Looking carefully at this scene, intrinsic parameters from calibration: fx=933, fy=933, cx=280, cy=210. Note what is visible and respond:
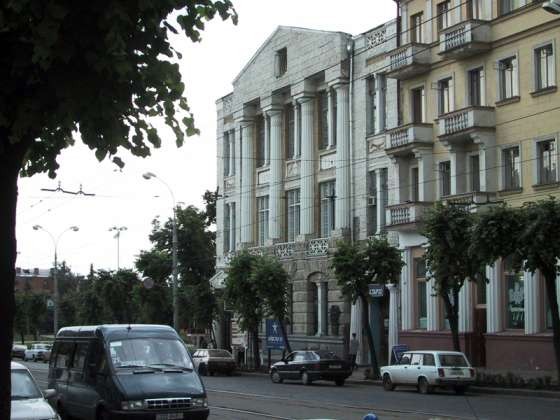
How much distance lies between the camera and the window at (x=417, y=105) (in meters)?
42.3

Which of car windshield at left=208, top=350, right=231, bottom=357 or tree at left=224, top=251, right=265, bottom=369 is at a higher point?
tree at left=224, top=251, right=265, bottom=369

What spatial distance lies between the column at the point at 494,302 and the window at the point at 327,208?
42.1 ft

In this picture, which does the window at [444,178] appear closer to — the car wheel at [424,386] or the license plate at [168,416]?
the car wheel at [424,386]

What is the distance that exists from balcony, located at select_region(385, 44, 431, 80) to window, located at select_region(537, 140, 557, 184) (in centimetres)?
760

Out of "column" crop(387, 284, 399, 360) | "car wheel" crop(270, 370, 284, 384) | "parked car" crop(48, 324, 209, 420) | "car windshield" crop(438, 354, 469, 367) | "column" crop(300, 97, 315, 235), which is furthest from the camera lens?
"column" crop(300, 97, 315, 235)

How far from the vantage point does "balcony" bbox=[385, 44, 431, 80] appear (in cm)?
4112

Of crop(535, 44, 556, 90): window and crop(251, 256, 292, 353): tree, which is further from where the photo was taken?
crop(251, 256, 292, 353): tree

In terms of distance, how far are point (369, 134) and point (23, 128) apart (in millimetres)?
39911

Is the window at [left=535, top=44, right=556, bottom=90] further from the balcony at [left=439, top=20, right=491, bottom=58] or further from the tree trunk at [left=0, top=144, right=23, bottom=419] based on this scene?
the tree trunk at [left=0, top=144, right=23, bottom=419]

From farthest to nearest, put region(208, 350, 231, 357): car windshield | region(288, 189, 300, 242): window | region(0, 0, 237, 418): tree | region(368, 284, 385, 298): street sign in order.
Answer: region(288, 189, 300, 242): window, region(208, 350, 231, 357): car windshield, region(368, 284, 385, 298): street sign, region(0, 0, 237, 418): tree

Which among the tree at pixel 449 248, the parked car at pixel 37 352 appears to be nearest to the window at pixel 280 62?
the tree at pixel 449 248

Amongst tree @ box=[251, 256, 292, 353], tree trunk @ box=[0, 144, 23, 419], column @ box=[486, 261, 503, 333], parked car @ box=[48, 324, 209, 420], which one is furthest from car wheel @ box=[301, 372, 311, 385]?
tree trunk @ box=[0, 144, 23, 419]

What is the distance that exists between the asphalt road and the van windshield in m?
5.54

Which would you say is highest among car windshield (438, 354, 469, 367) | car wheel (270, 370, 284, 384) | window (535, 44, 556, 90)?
window (535, 44, 556, 90)
